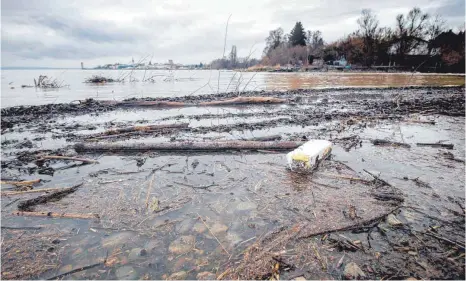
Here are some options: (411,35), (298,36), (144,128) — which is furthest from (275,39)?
(144,128)

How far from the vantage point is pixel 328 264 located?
1.89 m

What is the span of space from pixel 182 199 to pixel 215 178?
0.67 m

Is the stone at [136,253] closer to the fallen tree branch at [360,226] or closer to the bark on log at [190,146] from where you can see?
the fallen tree branch at [360,226]

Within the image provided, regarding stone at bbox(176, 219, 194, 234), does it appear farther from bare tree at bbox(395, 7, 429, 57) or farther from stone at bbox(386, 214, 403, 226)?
bare tree at bbox(395, 7, 429, 57)

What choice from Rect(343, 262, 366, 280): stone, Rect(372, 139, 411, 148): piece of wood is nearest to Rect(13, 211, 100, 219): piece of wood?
Rect(343, 262, 366, 280): stone

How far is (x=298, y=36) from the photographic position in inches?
3447

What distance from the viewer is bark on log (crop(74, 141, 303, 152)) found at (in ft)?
14.8

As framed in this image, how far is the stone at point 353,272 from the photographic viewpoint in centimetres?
176

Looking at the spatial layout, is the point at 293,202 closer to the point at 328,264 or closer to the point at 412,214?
the point at 328,264

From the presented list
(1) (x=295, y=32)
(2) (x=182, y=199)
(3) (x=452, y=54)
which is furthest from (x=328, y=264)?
(1) (x=295, y=32)

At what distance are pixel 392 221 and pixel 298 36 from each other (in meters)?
95.2

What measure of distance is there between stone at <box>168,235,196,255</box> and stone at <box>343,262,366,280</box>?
119 centimetres

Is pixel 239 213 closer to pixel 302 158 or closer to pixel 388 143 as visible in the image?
pixel 302 158

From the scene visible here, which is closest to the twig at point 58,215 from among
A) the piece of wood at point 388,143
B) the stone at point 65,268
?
the stone at point 65,268
